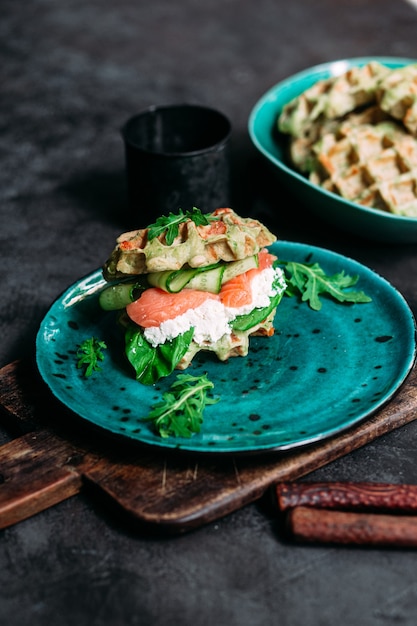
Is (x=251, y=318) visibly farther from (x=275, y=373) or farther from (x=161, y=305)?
(x=161, y=305)

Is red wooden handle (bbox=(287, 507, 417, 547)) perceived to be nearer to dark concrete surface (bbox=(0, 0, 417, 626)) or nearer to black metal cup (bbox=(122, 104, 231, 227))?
dark concrete surface (bbox=(0, 0, 417, 626))

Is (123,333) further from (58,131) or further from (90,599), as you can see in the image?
(58,131)

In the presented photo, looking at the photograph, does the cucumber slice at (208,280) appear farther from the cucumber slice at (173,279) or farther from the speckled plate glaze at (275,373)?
the speckled plate glaze at (275,373)

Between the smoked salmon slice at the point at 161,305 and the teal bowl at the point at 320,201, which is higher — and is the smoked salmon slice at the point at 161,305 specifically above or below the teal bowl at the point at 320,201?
above

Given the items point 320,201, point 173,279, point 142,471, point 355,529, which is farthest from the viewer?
point 320,201

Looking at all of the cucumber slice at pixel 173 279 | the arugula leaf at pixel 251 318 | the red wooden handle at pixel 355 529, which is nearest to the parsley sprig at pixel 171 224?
the cucumber slice at pixel 173 279

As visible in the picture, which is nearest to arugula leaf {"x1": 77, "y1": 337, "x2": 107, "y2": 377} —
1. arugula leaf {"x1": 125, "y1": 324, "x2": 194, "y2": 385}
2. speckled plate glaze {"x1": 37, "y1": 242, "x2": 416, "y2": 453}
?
speckled plate glaze {"x1": 37, "y1": 242, "x2": 416, "y2": 453}

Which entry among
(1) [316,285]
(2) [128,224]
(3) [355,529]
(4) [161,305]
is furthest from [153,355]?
(2) [128,224]
